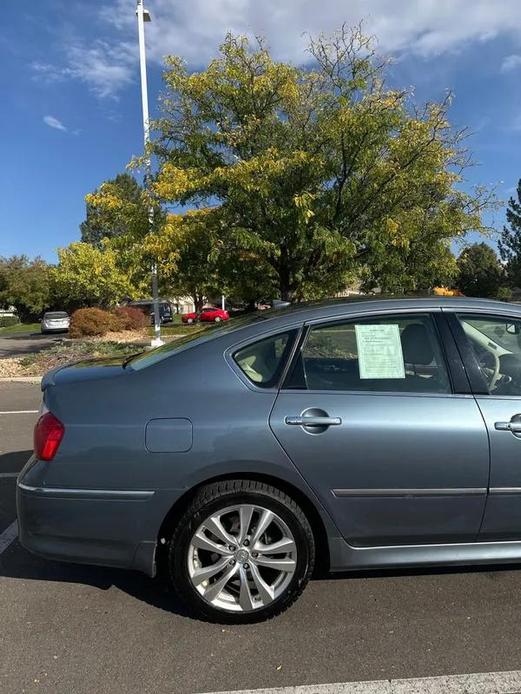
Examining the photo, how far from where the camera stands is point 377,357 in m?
3.04

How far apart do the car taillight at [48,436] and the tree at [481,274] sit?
56.3 meters

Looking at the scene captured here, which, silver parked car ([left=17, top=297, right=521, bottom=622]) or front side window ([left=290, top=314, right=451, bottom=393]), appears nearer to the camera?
silver parked car ([left=17, top=297, right=521, bottom=622])

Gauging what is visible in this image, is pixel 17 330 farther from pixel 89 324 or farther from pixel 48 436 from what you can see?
pixel 48 436

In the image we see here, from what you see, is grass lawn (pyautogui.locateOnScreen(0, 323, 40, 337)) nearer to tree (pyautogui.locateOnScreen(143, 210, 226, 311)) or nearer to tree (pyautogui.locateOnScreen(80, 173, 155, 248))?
tree (pyautogui.locateOnScreen(80, 173, 155, 248))

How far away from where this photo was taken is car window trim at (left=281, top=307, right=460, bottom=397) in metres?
2.94

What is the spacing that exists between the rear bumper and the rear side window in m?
0.76

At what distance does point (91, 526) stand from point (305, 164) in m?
9.31

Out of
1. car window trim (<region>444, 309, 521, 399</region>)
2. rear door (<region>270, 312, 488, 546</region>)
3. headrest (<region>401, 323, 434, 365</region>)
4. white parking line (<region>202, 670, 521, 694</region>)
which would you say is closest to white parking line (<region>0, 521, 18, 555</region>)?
white parking line (<region>202, 670, 521, 694</region>)

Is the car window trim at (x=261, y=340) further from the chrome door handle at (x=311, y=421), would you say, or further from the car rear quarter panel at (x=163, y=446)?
the chrome door handle at (x=311, y=421)

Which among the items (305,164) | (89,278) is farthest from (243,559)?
(89,278)

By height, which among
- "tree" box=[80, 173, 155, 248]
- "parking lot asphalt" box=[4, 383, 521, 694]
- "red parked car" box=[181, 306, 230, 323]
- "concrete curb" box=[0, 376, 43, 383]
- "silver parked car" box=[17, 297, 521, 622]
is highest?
"tree" box=[80, 173, 155, 248]

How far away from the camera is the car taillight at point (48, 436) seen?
112 inches

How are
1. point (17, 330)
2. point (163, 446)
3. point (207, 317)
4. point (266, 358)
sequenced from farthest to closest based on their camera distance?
point (207, 317), point (17, 330), point (266, 358), point (163, 446)

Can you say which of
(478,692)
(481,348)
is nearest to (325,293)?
(481,348)
